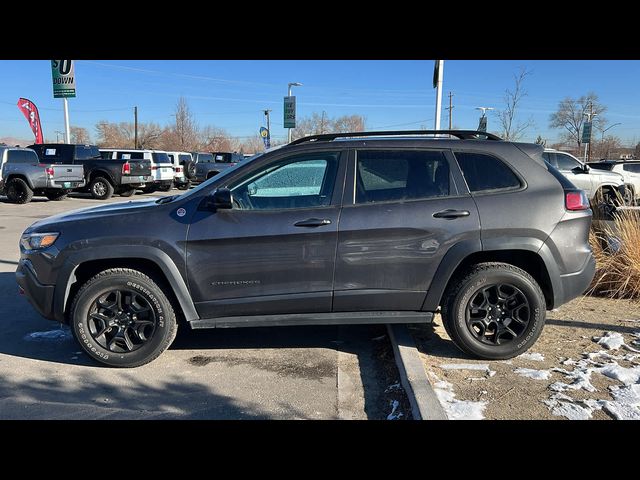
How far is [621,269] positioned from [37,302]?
612 cm

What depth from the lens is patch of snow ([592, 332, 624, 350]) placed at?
4.16 meters

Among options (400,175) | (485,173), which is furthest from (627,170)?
(400,175)

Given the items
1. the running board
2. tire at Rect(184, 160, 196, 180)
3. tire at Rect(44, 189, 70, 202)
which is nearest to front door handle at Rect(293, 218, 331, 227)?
the running board

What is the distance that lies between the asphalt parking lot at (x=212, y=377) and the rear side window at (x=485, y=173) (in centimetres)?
172

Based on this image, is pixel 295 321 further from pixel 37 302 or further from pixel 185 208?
pixel 37 302

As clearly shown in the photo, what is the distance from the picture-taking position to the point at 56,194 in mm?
18266

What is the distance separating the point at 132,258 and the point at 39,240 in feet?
2.64

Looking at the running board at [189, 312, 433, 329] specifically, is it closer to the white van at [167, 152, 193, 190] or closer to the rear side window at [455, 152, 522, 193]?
the rear side window at [455, 152, 522, 193]

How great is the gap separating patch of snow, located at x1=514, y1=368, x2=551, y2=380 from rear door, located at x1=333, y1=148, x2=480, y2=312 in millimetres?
936

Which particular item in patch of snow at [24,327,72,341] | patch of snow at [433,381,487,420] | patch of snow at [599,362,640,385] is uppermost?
patch of snow at [599,362,640,385]

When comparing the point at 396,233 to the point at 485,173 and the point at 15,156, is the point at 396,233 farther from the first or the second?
the point at 15,156
